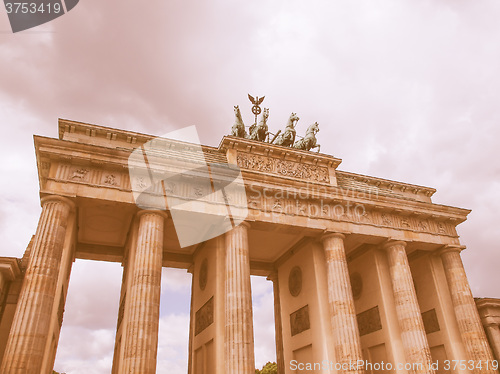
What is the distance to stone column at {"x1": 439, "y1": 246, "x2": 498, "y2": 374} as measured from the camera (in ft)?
68.2

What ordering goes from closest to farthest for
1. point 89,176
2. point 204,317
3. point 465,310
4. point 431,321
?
point 89,176 → point 204,317 → point 465,310 → point 431,321

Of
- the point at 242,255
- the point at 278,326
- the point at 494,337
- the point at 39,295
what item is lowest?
the point at 494,337

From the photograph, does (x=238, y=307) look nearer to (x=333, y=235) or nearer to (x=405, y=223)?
(x=333, y=235)

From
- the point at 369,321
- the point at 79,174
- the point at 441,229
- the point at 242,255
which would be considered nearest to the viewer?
the point at 79,174

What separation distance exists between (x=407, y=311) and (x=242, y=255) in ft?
31.4

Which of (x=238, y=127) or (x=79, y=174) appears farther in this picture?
(x=238, y=127)

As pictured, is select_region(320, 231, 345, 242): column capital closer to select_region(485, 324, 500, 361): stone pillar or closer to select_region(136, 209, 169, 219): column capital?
select_region(136, 209, 169, 219): column capital

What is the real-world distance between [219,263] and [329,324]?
651 cm

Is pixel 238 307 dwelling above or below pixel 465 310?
below

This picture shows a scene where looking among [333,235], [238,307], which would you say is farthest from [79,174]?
[333,235]

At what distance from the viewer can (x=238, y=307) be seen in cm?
1720

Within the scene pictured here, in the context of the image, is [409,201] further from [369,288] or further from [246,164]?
[246,164]

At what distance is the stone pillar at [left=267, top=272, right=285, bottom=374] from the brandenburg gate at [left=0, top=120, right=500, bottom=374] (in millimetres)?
129

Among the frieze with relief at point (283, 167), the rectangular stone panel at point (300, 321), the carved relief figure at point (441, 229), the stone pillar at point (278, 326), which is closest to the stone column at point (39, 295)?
the frieze with relief at point (283, 167)
